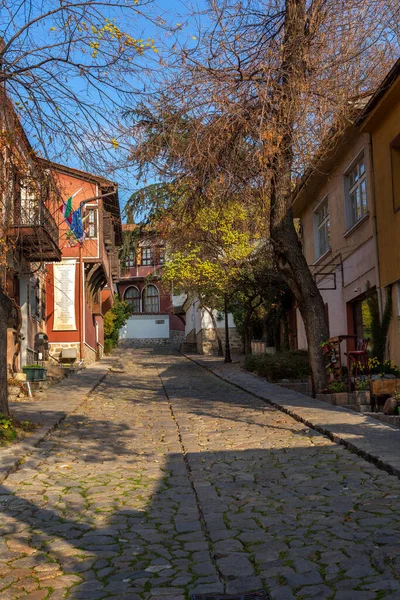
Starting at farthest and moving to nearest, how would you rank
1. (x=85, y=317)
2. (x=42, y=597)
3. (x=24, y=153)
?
(x=85, y=317)
(x=24, y=153)
(x=42, y=597)

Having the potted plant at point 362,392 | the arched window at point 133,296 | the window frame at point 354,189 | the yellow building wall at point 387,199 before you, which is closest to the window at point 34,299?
the window frame at point 354,189

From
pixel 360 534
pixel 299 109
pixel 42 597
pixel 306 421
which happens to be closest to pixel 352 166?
pixel 299 109

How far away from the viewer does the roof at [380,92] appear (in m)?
10.8

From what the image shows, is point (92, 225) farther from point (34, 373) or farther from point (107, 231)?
point (34, 373)

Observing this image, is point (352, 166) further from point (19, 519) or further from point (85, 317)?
point (85, 317)

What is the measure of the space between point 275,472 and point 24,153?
19.6ft

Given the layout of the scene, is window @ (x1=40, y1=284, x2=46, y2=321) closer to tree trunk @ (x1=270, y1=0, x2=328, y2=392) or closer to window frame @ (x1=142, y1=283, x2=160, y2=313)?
tree trunk @ (x1=270, y1=0, x2=328, y2=392)

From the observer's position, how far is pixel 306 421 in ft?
33.2

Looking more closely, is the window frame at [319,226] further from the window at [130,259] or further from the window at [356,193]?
the window at [130,259]

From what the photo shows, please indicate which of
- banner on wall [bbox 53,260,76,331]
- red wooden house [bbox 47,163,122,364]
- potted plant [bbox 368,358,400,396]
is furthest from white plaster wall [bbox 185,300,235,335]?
potted plant [bbox 368,358,400,396]

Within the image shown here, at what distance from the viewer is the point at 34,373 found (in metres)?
16.6

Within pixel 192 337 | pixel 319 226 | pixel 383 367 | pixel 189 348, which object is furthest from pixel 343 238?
pixel 192 337

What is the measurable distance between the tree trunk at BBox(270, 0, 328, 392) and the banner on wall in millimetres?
14718

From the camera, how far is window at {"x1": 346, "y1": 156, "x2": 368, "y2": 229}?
14.9 m
